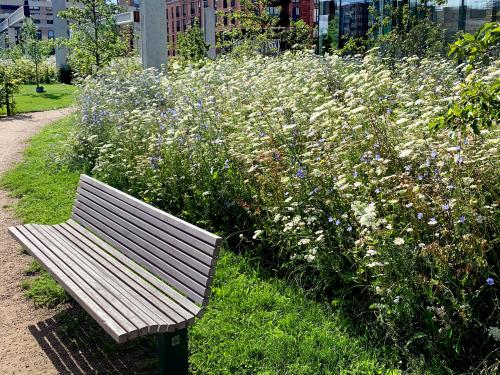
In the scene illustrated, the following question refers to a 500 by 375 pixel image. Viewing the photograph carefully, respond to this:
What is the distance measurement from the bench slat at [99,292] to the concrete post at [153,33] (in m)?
9.53

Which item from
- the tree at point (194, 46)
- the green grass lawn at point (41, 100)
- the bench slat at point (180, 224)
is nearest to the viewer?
the bench slat at point (180, 224)

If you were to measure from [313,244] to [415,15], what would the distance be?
37.1ft

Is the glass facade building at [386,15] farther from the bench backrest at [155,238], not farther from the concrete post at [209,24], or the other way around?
the bench backrest at [155,238]

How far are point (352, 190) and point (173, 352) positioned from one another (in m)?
1.77

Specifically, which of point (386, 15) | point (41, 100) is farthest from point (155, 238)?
point (41, 100)

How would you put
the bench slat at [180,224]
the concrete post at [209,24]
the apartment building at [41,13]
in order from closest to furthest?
the bench slat at [180,224], the concrete post at [209,24], the apartment building at [41,13]

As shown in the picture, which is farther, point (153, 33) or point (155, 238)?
point (153, 33)

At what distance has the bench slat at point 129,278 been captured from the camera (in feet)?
10.1

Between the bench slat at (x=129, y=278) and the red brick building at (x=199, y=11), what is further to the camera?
the red brick building at (x=199, y=11)

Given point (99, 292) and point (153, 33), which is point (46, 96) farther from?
point (99, 292)

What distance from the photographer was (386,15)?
1496 cm

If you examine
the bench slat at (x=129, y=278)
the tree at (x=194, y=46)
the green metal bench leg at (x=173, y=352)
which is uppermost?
the tree at (x=194, y=46)

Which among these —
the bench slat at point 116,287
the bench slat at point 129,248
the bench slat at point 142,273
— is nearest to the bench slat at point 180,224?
the bench slat at point 129,248

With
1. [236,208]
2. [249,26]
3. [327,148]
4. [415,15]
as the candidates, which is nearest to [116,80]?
[236,208]
